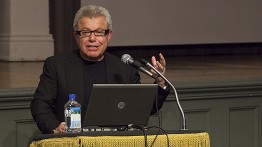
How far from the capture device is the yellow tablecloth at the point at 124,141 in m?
3.03

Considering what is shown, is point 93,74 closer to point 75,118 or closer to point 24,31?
point 75,118

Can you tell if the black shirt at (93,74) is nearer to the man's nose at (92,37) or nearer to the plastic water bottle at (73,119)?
the man's nose at (92,37)

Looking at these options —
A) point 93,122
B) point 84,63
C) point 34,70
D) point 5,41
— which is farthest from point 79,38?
point 5,41

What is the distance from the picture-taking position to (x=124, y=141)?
10.2 ft

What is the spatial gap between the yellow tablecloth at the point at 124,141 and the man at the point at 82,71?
54 centimetres

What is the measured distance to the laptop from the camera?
3.36 m

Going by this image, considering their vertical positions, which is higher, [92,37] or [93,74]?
[92,37]

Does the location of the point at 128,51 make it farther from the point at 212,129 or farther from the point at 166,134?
the point at 166,134

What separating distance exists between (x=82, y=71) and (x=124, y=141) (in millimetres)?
860

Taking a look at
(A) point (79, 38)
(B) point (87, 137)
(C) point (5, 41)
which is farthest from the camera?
(C) point (5, 41)

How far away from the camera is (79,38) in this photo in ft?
12.1

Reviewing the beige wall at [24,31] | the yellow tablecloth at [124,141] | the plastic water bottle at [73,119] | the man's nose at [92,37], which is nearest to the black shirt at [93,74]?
the man's nose at [92,37]

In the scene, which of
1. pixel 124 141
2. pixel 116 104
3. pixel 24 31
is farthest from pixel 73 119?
pixel 24 31

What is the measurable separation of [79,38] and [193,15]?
7.30 metres
